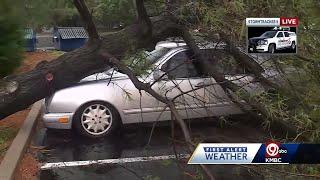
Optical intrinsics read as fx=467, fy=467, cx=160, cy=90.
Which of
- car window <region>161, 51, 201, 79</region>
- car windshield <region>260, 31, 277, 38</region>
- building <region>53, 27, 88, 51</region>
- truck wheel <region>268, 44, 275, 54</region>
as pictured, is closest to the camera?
car windshield <region>260, 31, 277, 38</region>

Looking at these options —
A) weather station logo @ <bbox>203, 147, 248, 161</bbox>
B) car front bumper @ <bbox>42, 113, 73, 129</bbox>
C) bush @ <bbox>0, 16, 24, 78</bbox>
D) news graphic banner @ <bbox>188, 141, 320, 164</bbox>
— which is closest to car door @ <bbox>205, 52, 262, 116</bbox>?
news graphic banner @ <bbox>188, 141, 320, 164</bbox>

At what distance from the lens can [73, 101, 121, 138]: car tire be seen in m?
7.51

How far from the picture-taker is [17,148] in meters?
6.38

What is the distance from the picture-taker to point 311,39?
4.41 m

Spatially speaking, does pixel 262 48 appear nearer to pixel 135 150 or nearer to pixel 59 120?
pixel 135 150

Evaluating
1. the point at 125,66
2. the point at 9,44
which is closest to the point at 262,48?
the point at 125,66

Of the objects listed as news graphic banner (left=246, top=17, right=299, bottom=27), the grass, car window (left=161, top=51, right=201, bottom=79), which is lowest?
the grass

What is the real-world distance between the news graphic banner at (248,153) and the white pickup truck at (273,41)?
3.22 feet

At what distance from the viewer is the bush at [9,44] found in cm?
128

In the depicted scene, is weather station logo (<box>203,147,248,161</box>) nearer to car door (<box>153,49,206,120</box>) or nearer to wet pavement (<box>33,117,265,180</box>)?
wet pavement (<box>33,117,265,180</box>)

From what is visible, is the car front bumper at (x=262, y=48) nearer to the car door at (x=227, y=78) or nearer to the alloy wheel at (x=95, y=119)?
the car door at (x=227, y=78)

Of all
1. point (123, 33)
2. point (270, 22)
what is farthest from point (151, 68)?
point (270, 22)

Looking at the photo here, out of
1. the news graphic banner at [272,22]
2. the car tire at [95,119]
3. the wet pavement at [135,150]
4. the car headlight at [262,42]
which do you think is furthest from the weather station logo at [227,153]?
the car tire at [95,119]

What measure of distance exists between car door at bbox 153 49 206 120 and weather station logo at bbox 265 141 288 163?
1.39m
